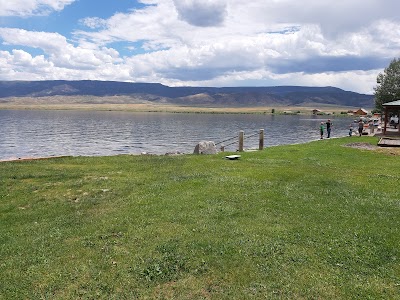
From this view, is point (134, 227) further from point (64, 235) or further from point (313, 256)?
point (313, 256)

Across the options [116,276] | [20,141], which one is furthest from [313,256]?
[20,141]

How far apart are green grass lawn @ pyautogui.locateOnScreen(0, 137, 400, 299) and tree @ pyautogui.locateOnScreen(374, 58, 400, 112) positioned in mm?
68245

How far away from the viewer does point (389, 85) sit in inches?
3172

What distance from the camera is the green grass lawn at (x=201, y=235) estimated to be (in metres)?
8.18

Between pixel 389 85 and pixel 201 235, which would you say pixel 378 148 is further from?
pixel 389 85

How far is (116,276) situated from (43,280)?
1.62 metres

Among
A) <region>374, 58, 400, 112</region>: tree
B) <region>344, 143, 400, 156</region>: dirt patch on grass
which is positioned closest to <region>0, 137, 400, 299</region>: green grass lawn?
<region>344, 143, 400, 156</region>: dirt patch on grass

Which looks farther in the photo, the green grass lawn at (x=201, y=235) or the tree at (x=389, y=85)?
the tree at (x=389, y=85)

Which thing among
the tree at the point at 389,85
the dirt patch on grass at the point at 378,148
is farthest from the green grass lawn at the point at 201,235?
the tree at the point at 389,85

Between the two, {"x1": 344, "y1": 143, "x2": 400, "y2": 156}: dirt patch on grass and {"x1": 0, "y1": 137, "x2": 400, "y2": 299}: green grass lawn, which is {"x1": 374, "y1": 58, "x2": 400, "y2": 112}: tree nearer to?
{"x1": 344, "y1": 143, "x2": 400, "y2": 156}: dirt patch on grass

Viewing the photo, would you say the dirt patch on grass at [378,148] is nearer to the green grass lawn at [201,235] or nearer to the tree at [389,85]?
the green grass lawn at [201,235]

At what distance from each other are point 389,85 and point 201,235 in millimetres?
82175

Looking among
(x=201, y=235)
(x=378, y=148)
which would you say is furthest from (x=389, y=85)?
(x=201, y=235)

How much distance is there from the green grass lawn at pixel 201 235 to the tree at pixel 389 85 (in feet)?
224
